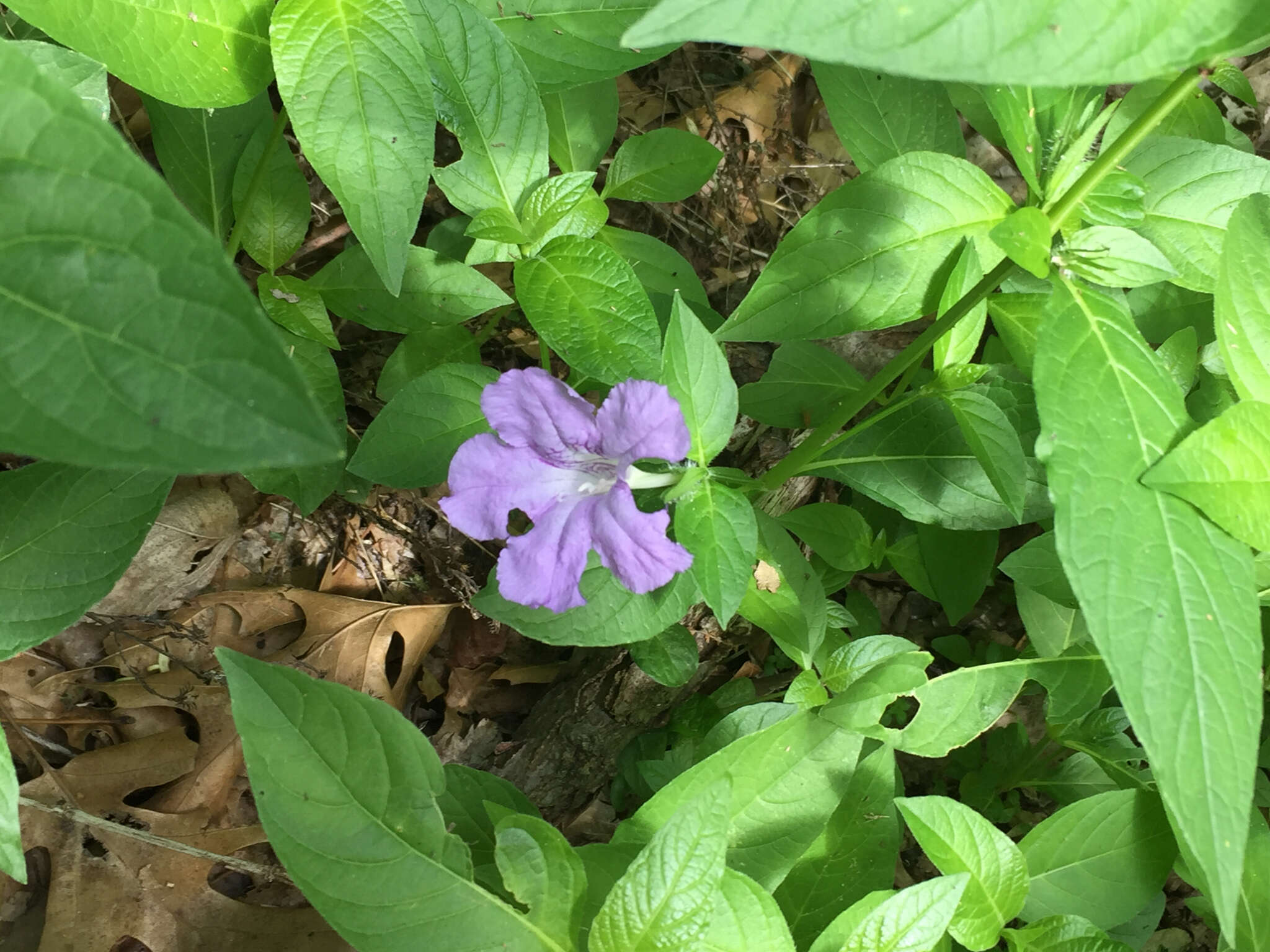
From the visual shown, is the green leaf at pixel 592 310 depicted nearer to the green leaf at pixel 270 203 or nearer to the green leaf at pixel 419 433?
the green leaf at pixel 419 433

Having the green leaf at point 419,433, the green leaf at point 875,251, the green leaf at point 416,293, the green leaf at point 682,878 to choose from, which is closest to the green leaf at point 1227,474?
the green leaf at point 875,251

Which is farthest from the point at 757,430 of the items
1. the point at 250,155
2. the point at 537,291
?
the point at 250,155

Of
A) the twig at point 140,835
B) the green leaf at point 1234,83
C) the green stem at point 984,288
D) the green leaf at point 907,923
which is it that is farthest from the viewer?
the green leaf at point 1234,83

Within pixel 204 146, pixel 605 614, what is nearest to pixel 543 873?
pixel 605 614

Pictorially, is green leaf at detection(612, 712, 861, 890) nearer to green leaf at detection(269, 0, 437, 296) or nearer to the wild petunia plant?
the wild petunia plant

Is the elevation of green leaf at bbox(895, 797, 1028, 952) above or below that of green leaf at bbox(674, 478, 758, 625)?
below

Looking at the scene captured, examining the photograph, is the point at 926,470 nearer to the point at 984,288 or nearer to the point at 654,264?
the point at 984,288

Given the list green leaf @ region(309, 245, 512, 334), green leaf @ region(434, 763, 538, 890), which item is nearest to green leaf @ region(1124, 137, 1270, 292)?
green leaf @ region(309, 245, 512, 334)
